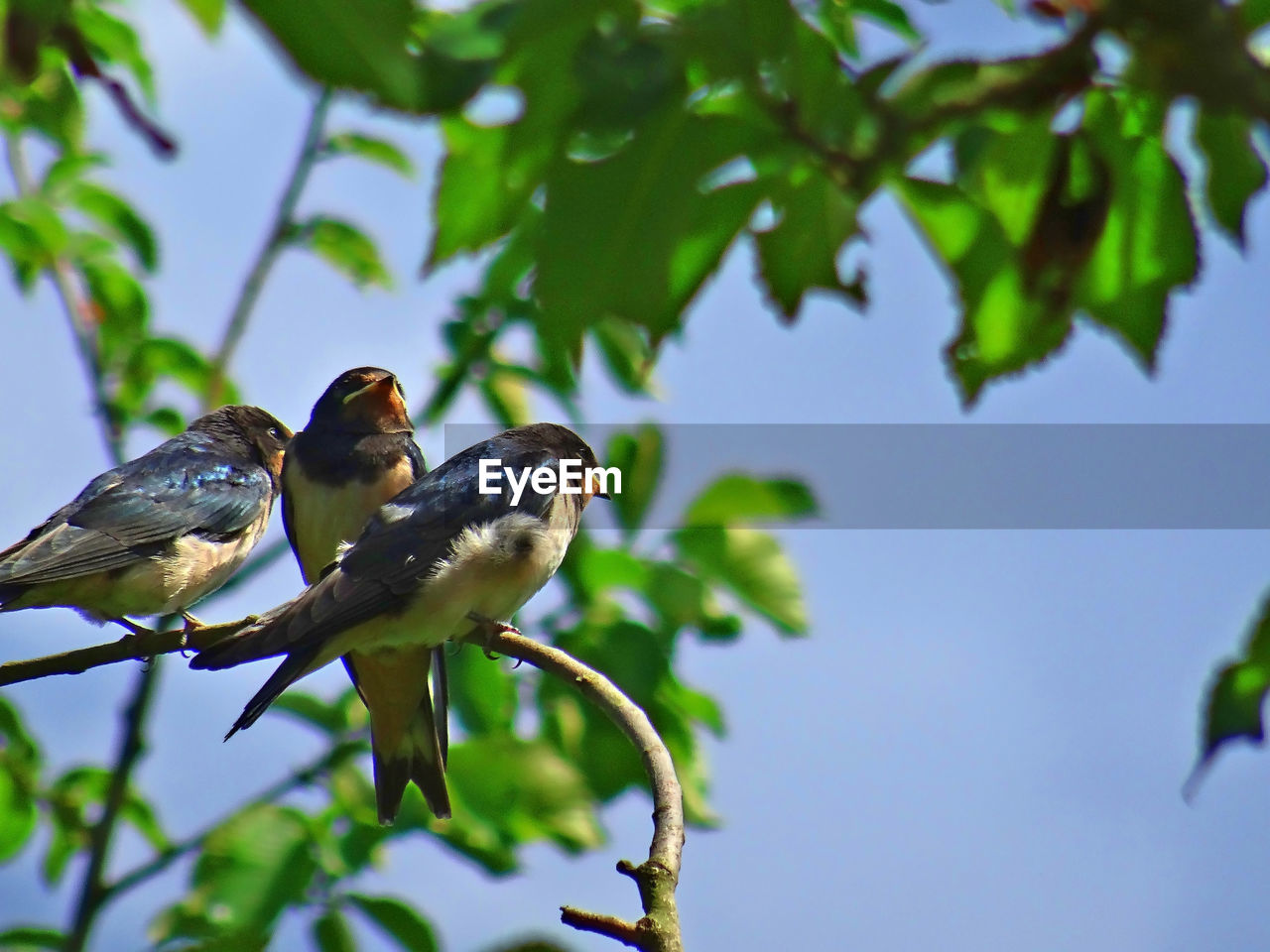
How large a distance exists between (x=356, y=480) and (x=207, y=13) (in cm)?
337

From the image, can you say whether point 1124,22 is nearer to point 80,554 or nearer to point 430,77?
point 430,77

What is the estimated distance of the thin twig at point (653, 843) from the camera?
1.49 metres

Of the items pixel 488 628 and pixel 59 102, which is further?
pixel 488 628

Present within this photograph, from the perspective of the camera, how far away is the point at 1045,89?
80cm

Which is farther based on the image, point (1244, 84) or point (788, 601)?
point (788, 601)

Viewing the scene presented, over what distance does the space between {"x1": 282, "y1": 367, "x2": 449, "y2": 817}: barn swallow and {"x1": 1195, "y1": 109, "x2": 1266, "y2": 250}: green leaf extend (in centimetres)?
307

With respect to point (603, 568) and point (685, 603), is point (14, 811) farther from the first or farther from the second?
point (685, 603)

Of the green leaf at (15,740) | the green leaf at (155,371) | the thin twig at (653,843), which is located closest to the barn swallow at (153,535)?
the green leaf at (155,371)

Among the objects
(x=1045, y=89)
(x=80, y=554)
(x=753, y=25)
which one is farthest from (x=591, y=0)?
(x=80, y=554)

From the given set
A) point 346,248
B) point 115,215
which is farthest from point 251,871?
point 346,248

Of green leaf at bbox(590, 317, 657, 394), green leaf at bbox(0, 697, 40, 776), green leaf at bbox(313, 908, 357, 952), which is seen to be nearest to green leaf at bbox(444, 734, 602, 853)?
green leaf at bbox(313, 908, 357, 952)

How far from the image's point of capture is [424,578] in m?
3.46

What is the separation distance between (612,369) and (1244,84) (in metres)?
3.65

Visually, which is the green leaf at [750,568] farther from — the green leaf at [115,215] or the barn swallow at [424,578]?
the green leaf at [115,215]
